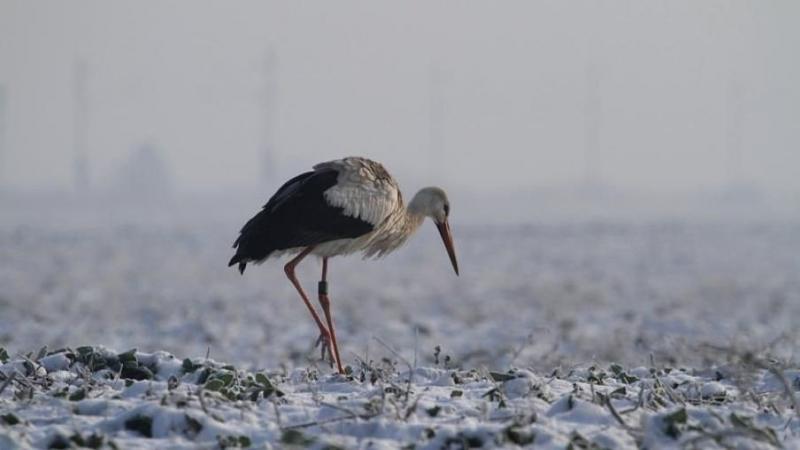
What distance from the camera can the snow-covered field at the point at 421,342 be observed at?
5.28 m

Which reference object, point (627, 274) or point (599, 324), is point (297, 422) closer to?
Result: point (599, 324)

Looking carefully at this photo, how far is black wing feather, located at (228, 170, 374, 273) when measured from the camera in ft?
27.5

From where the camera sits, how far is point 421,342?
A: 1426cm

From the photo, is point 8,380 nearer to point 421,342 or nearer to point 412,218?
point 412,218

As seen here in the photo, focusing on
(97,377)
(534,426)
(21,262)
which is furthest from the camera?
(21,262)

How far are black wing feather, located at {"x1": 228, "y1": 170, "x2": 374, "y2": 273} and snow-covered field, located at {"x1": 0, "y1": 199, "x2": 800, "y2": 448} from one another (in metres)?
0.84

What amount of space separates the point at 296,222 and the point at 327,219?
0.23 metres

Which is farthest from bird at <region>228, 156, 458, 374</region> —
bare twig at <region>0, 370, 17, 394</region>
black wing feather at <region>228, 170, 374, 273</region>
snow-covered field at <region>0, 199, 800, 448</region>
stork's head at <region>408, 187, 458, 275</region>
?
bare twig at <region>0, 370, 17, 394</region>

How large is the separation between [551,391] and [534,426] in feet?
3.06

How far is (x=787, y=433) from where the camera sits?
5496 mm

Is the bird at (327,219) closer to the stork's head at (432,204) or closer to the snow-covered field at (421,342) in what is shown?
the stork's head at (432,204)

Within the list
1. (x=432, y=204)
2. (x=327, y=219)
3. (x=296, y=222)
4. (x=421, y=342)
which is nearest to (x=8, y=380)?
(x=296, y=222)

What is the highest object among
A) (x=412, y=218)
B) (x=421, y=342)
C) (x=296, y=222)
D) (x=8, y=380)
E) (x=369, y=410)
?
(x=296, y=222)

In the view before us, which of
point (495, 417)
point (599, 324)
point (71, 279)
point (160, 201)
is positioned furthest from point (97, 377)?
point (160, 201)
